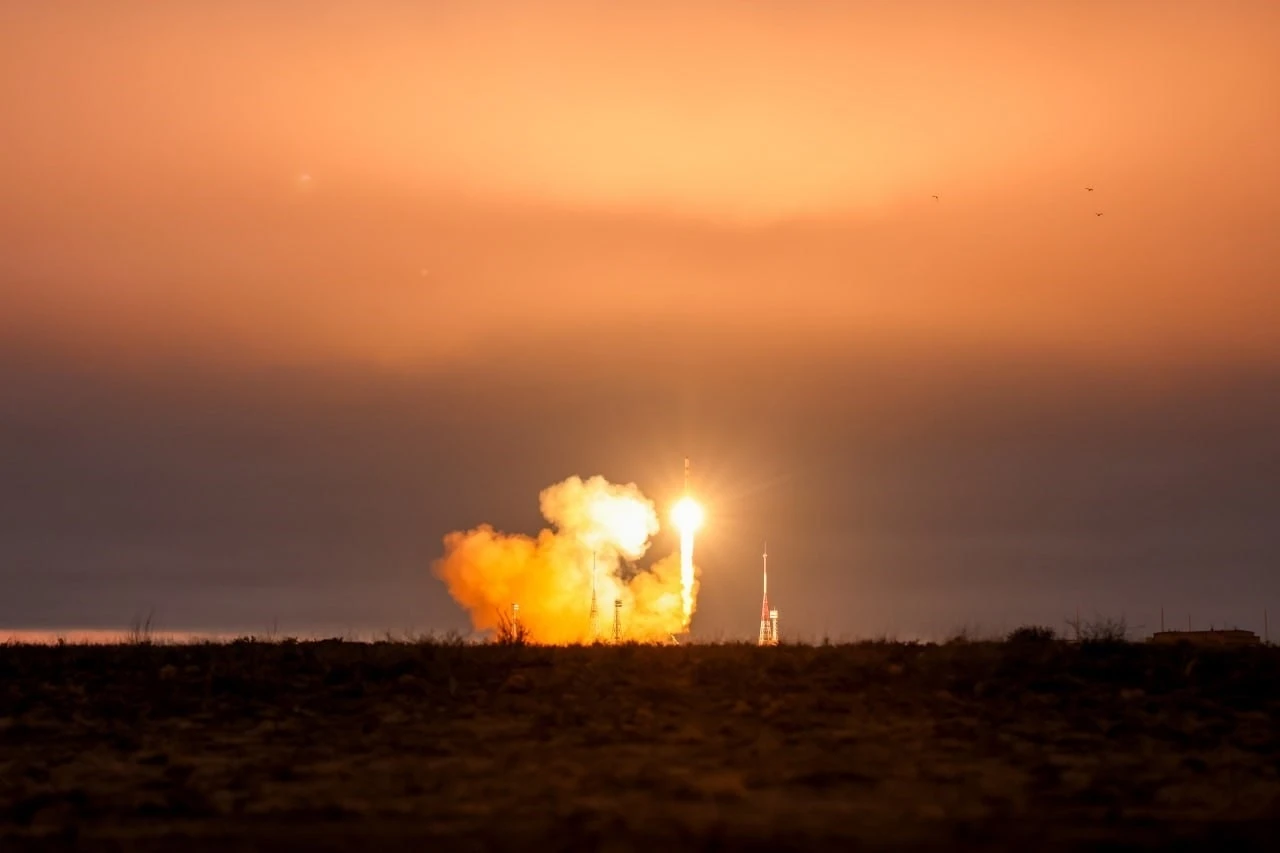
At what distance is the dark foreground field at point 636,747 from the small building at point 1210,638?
2.08 metres

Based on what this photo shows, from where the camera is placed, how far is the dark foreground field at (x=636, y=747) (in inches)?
742

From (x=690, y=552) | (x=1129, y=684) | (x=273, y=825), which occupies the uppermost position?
(x=690, y=552)

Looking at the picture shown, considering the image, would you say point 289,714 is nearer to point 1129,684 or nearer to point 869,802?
point 869,802

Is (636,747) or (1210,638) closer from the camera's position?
(636,747)

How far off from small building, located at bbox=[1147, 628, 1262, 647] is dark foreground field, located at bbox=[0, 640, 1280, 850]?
2.08m

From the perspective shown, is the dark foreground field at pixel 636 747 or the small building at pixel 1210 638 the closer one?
the dark foreground field at pixel 636 747

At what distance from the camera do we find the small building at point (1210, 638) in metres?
32.2

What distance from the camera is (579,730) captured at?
24594 millimetres

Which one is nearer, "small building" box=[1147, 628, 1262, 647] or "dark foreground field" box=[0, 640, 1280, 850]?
"dark foreground field" box=[0, 640, 1280, 850]

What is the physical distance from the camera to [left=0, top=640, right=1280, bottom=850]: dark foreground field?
1884 cm

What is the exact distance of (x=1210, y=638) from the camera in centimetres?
3506

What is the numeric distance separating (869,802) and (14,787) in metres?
11.2

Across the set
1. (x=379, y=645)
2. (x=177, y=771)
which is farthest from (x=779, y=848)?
(x=379, y=645)

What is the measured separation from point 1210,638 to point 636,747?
55.2 feet
